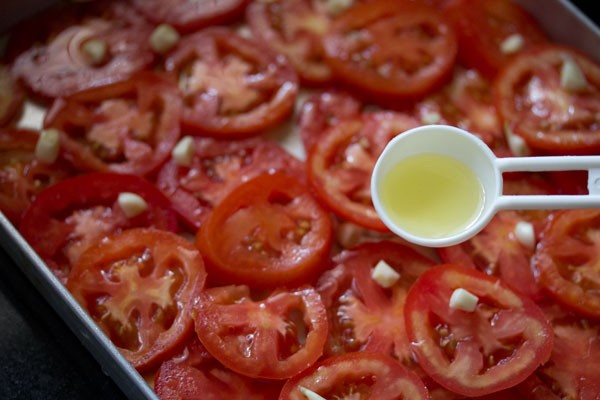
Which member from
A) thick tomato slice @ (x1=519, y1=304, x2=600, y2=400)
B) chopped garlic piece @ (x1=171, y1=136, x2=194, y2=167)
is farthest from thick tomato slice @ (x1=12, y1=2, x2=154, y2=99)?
thick tomato slice @ (x1=519, y1=304, x2=600, y2=400)

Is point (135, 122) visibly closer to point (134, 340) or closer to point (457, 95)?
point (134, 340)

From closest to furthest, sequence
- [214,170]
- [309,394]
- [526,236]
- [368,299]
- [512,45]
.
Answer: [309,394] < [368,299] < [526,236] < [214,170] < [512,45]

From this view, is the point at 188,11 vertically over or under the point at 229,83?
over

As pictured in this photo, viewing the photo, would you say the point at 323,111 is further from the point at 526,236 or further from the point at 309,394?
the point at 309,394

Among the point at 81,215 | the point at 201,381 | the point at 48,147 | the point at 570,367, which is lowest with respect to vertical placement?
the point at 570,367

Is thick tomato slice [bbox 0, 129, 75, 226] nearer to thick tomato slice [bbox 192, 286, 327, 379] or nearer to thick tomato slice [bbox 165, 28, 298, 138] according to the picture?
thick tomato slice [bbox 165, 28, 298, 138]

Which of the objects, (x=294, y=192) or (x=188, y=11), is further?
(x=188, y=11)

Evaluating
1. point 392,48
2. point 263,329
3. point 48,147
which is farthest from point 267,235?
point 392,48

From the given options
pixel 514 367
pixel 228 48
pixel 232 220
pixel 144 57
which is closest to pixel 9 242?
pixel 232 220
